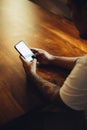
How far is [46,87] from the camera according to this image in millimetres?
1417

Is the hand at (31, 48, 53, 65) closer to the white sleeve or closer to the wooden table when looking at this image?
the wooden table

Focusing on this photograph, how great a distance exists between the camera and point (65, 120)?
149cm

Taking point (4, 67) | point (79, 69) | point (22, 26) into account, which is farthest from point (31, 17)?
point (79, 69)

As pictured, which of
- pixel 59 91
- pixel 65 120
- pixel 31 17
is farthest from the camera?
pixel 31 17

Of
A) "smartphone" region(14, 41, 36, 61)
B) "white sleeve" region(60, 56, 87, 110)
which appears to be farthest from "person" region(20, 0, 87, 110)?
"smartphone" region(14, 41, 36, 61)

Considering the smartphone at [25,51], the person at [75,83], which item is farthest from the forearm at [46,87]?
the smartphone at [25,51]

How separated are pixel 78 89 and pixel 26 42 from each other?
727mm

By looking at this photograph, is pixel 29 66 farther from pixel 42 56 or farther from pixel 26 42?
pixel 26 42

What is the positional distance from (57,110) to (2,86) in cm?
29

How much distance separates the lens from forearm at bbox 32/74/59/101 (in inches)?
53.6

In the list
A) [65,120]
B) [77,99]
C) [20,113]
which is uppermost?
[20,113]

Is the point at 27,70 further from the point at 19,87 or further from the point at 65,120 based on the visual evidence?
the point at 65,120

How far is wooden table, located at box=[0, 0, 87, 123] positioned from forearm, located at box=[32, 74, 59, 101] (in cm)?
4

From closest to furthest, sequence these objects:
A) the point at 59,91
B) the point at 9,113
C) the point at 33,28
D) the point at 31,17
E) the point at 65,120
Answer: the point at 9,113, the point at 59,91, the point at 65,120, the point at 33,28, the point at 31,17
